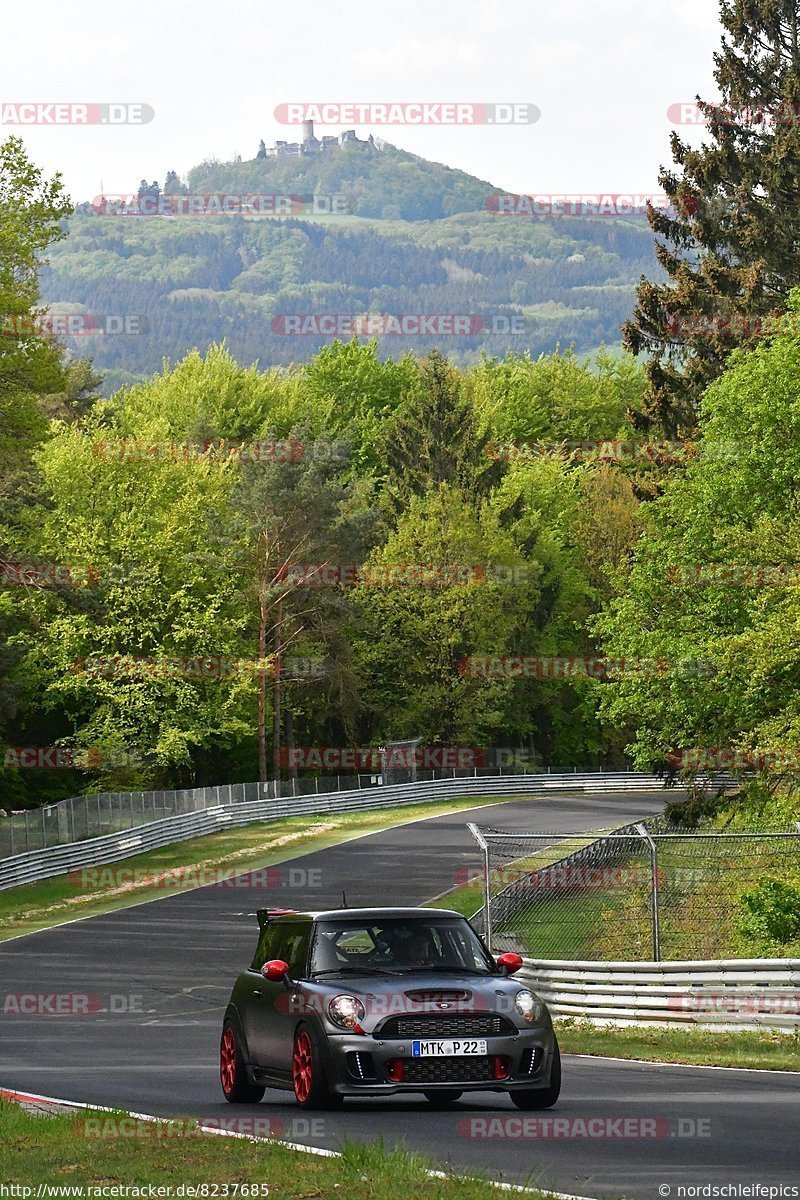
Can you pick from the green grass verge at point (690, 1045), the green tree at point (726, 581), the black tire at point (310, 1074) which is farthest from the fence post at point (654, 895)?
the green tree at point (726, 581)

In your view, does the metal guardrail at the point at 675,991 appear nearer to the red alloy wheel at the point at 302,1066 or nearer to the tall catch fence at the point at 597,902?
the tall catch fence at the point at 597,902

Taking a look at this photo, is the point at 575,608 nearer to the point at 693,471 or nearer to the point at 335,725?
the point at 335,725

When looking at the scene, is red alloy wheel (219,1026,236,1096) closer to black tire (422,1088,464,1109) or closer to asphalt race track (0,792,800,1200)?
asphalt race track (0,792,800,1200)

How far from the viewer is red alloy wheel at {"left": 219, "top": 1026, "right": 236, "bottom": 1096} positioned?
1453 cm

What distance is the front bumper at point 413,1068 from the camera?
12.6 m

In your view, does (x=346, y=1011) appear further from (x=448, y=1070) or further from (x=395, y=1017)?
(x=448, y=1070)

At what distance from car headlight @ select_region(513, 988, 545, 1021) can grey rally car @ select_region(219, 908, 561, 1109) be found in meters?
0.01

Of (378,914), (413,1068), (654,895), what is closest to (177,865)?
(654,895)

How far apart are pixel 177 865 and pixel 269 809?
541 inches

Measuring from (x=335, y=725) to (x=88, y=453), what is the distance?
74.0 feet

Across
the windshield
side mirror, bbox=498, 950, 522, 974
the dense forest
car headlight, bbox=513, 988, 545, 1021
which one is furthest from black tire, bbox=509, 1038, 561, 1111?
the dense forest

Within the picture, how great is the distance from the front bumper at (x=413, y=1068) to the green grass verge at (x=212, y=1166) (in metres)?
1.22

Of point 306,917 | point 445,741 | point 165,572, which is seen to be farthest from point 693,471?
point 445,741

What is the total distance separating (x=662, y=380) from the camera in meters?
56.6
